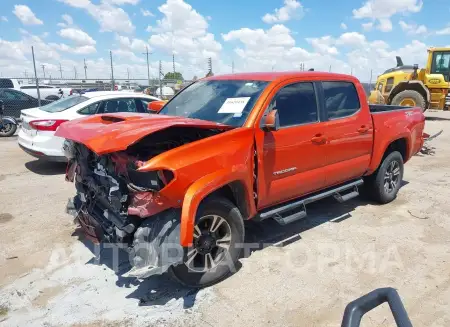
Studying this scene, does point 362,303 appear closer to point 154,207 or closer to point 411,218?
point 154,207

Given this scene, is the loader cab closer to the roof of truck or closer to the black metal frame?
the roof of truck

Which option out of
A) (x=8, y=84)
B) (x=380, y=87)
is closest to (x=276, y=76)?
(x=380, y=87)

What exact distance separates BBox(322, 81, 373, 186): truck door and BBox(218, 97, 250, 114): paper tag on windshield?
1114 mm

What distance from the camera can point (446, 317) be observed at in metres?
3.03

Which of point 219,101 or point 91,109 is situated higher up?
point 219,101

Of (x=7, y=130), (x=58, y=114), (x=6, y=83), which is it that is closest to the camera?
(x=58, y=114)

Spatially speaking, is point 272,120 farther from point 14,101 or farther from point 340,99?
point 14,101

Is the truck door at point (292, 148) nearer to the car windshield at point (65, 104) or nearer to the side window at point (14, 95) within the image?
the car windshield at point (65, 104)

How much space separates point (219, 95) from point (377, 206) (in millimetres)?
3076

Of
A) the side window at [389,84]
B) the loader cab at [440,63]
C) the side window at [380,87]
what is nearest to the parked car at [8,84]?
the side window at [380,87]

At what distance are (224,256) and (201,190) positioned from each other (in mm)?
858

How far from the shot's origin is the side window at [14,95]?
13891 millimetres

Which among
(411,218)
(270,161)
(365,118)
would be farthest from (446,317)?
(365,118)

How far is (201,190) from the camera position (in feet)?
9.87
